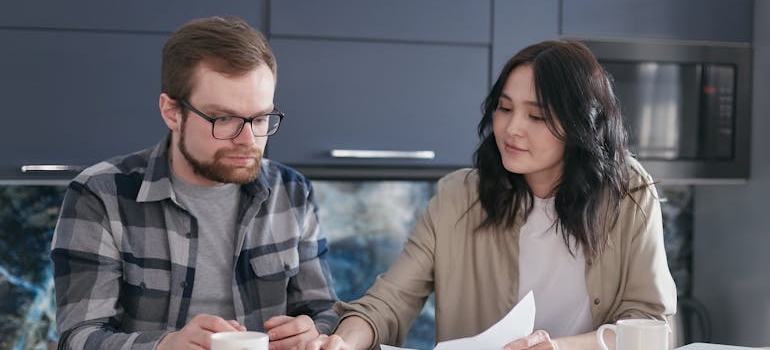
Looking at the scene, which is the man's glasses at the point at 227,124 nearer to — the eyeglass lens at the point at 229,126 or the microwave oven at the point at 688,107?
the eyeglass lens at the point at 229,126

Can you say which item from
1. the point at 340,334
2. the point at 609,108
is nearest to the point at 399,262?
the point at 340,334

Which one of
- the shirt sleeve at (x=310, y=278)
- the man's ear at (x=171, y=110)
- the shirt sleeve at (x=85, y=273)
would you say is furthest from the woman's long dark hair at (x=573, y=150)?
the shirt sleeve at (x=85, y=273)

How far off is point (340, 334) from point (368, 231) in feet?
4.04

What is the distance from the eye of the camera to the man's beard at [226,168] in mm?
1693

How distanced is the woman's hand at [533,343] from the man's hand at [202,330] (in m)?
0.40

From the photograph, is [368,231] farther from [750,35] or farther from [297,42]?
[750,35]

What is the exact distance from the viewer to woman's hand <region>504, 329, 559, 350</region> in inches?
57.4

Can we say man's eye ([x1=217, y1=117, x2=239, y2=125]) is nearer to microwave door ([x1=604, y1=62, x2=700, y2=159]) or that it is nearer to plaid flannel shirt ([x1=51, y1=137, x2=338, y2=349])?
plaid flannel shirt ([x1=51, y1=137, x2=338, y2=349])

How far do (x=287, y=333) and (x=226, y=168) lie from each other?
328 mm

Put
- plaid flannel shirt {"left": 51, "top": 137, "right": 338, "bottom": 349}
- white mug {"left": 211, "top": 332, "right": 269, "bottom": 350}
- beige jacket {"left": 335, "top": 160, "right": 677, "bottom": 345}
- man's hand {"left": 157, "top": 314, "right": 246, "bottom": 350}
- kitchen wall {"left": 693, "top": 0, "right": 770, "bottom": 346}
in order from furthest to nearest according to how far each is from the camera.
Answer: kitchen wall {"left": 693, "top": 0, "right": 770, "bottom": 346} < beige jacket {"left": 335, "top": 160, "right": 677, "bottom": 345} < plaid flannel shirt {"left": 51, "top": 137, "right": 338, "bottom": 349} < man's hand {"left": 157, "top": 314, "right": 246, "bottom": 350} < white mug {"left": 211, "top": 332, "right": 269, "bottom": 350}

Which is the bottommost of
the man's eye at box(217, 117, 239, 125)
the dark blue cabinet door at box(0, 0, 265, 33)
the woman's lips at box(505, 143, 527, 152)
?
the woman's lips at box(505, 143, 527, 152)

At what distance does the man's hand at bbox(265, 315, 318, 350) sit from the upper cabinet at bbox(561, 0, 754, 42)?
1.43m

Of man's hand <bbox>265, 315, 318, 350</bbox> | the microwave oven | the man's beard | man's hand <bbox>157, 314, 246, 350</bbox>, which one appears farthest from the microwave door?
man's hand <bbox>157, 314, 246, 350</bbox>

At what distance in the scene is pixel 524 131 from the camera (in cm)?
180
